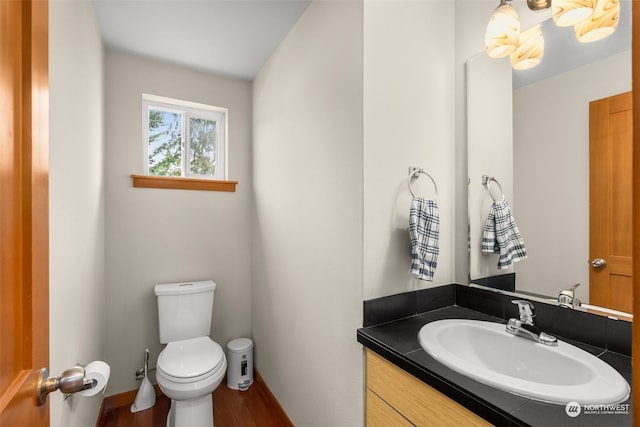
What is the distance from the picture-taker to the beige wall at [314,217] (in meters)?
1.32

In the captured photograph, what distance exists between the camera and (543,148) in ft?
3.99

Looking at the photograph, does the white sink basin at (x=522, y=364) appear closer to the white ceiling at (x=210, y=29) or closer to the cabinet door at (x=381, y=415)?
the cabinet door at (x=381, y=415)

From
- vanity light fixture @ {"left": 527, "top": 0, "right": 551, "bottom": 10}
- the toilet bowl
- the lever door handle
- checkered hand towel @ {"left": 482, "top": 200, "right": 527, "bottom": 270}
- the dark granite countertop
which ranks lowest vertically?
the toilet bowl

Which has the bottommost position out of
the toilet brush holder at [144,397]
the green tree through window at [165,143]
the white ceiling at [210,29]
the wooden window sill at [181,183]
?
the toilet brush holder at [144,397]

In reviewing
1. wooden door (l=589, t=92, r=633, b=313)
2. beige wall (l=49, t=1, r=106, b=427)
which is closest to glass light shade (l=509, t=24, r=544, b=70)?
wooden door (l=589, t=92, r=633, b=313)

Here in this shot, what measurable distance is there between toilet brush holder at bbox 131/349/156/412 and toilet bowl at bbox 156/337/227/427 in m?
0.29

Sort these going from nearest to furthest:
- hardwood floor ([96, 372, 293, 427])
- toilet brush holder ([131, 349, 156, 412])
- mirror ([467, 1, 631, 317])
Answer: mirror ([467, 1, 631, 317]) < hardwood floor ([96, 372, 293, 427]) < toilet brush holder ([131, 349, 156, 412])

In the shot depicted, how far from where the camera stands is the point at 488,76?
55.2 inches

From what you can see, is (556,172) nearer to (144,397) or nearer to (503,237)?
(503,237)

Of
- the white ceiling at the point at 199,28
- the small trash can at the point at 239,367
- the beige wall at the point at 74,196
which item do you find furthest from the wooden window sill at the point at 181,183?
the small trash can at the point at 239,367

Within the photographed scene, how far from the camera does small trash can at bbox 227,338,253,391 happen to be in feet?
7.45

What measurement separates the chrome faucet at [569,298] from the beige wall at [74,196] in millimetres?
1795

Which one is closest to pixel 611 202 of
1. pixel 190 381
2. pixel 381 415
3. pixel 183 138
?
pixel 381 415

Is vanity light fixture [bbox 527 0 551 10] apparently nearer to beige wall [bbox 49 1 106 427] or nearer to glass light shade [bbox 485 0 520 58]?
glass light shade [bbox 485 0 520 58]
